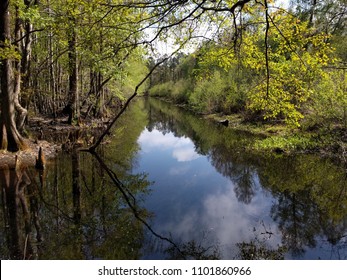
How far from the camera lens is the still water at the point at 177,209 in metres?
7.77

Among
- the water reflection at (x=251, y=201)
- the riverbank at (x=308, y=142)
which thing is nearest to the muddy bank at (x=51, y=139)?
the water reflection at (x=251, y=201)

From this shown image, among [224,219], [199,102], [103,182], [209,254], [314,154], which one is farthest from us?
[199,102]

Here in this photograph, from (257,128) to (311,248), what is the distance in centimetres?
1903

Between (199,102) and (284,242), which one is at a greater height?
(199,102)

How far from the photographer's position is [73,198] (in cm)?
1085

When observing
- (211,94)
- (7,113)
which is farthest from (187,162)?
(211,94)

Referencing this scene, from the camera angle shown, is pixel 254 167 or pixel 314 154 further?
pixel 314 154

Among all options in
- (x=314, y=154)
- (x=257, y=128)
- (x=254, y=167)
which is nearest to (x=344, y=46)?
(x=257, y=128)

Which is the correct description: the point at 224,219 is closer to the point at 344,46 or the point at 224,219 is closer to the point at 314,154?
the point at 314,154

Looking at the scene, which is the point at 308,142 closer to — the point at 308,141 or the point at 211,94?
the point at 308,141

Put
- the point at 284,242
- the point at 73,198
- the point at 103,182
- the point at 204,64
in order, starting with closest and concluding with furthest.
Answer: the point at 284,242
the point at 204,64
the point at 73,198
the point at 103,182

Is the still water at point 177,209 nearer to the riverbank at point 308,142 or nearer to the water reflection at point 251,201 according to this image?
the water reflection at point 251,201

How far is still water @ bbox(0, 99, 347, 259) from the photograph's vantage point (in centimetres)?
777

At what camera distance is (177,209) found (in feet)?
34.9
